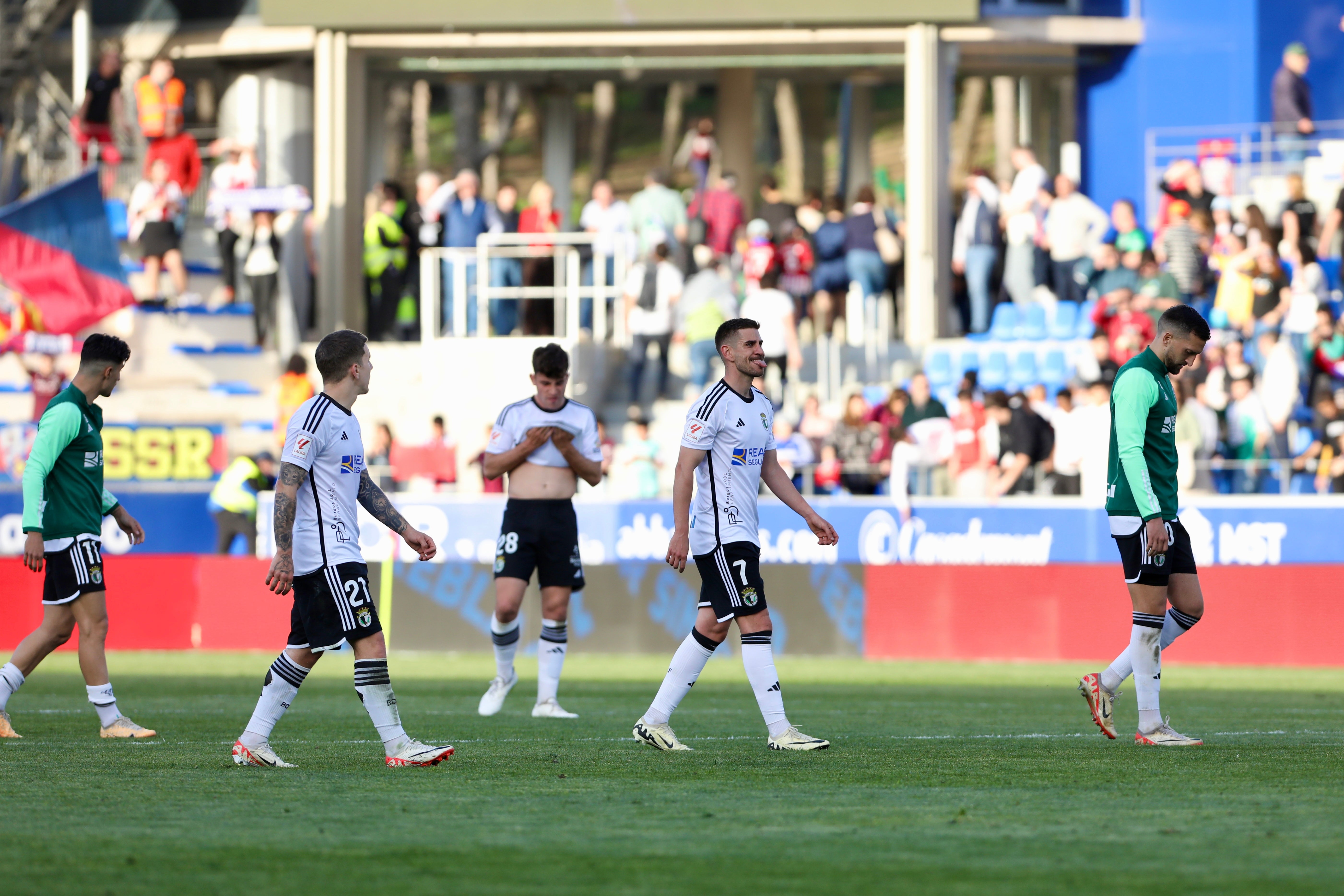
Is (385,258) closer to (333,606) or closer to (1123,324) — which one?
(1123,324)

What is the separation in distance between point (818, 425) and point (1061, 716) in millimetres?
10514

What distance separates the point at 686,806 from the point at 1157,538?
10.5 feet

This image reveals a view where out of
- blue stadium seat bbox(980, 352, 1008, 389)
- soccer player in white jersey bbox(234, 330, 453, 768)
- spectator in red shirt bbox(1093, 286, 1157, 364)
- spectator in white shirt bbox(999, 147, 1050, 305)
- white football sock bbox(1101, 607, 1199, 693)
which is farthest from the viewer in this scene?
spectator in white shirt bbox(999, 147, 1050, 305)

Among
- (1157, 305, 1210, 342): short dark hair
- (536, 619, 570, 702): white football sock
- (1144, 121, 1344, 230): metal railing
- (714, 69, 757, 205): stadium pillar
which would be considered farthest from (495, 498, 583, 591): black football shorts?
(714, 69, 757, 205): stadium pillar

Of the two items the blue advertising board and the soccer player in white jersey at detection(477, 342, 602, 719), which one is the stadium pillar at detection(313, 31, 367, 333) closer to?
the blue advertising board

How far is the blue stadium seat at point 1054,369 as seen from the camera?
23703 mm

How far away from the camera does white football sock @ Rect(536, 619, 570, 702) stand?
39.9ft

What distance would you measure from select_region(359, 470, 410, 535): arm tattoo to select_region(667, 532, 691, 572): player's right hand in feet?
4.09

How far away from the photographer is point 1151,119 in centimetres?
2905

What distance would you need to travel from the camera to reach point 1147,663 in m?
9.86

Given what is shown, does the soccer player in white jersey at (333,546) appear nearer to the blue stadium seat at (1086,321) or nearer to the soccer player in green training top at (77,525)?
the soccer player in green training top at (77,525)

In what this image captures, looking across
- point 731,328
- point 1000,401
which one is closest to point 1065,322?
point 1000,401

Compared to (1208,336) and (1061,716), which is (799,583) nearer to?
(1061,716)

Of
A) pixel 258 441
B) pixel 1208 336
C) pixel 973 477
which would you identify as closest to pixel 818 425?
pixel 973 477
